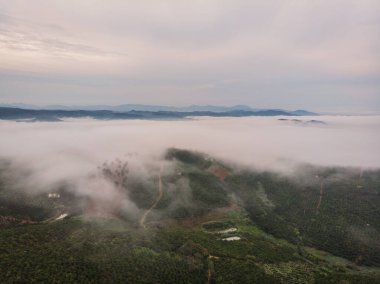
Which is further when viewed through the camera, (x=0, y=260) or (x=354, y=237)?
(x=354, y=237)

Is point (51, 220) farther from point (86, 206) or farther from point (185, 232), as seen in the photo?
point (185, 232)

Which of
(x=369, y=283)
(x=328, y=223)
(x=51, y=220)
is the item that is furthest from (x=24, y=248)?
(x=328, y=223)

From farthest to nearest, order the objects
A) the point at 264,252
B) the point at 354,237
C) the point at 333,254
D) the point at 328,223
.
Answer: the point at 328,223 → the point at 354,237 → the point at 333,254 → the point at 264,252

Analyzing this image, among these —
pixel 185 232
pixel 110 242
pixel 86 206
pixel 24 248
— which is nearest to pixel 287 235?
pixel 185 232

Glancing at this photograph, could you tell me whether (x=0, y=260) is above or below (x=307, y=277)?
above

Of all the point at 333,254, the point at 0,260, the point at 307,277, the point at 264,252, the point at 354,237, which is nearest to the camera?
the point at 0,260

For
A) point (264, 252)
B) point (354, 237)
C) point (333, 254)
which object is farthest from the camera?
point (354, 237)

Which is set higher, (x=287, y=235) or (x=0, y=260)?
(x=0, y=260)

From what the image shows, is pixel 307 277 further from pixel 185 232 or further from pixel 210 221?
pixel 210 221

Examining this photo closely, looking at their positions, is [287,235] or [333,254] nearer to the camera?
[333,254]
